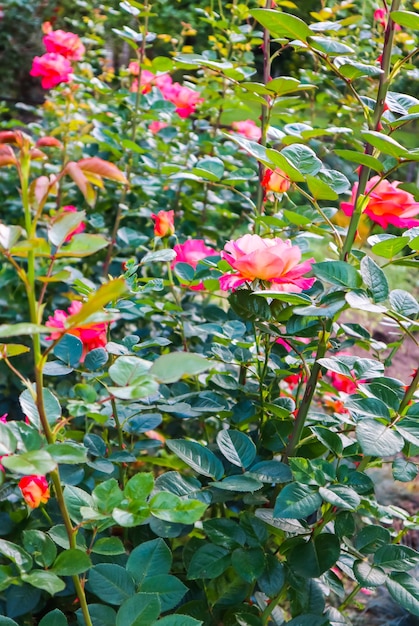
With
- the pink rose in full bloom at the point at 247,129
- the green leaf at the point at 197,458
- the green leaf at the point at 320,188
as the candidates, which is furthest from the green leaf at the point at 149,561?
the pink rose in full bloom at the point at 247,129

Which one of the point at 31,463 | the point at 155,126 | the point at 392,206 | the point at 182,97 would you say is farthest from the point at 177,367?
the point at 155,126

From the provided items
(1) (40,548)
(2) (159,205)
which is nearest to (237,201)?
(2) (159,205)

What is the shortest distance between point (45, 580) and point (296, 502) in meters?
0.27

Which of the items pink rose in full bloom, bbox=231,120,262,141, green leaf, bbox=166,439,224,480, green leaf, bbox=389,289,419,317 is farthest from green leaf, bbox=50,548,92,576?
pink rose in full bloom, bbox=231,120,262,141

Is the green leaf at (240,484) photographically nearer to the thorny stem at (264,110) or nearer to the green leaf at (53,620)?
the green leaf at (53,620)

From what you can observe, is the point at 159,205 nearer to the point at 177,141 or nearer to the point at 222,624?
the point at 177,141

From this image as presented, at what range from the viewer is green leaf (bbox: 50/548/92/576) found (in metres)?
0.63

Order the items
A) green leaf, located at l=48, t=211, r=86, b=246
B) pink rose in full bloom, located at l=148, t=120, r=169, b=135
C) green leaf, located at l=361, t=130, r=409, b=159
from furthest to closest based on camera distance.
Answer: pink rose in full bloom, located at l=148, t=120, r=169, b=135 < green leaf, located at l=361, t=130, r=409, b=159 < green leaf, located at l=48, t=211, r=86, b=246

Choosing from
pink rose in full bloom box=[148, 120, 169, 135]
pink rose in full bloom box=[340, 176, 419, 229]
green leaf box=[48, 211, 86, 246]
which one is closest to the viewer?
green leaf box=[48, 211, 86, 246]

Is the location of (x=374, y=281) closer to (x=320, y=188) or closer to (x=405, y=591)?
(x=320, y=188)

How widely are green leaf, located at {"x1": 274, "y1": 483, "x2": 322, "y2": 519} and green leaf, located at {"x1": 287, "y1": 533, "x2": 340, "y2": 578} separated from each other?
0.11m

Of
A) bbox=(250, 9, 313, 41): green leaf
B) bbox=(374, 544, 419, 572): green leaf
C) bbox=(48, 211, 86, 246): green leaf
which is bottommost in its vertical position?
bbox=(374, 544, 419, 572): green leaf

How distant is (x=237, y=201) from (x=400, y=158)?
1.07m

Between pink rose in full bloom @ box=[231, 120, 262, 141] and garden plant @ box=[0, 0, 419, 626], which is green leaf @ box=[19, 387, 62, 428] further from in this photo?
pink rose in full bloom @ box=[231, 120, 262, 141]
